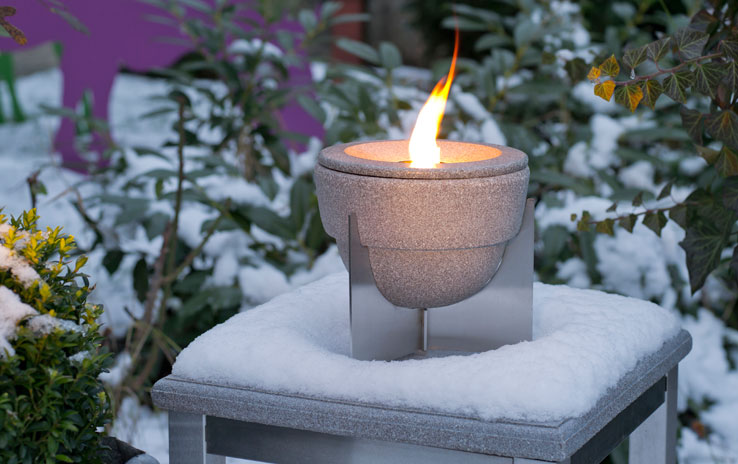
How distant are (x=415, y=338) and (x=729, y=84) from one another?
0.45 metres

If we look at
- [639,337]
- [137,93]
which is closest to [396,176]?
[639,337]

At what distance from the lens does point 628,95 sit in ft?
3.16

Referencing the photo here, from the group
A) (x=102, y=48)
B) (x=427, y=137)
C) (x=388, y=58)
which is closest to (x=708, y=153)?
(x=427, y=137)

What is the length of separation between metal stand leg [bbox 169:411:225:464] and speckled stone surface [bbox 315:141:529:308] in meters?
0.23

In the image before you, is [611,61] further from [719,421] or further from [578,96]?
[578,96]

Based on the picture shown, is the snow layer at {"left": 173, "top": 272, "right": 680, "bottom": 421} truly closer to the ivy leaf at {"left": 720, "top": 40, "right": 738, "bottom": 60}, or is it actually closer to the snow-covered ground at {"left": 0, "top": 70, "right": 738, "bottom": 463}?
the ivy leaf at {"left": 720, "top": 40, "right": 738, "bottom": 60}

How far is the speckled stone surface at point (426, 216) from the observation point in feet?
2.82

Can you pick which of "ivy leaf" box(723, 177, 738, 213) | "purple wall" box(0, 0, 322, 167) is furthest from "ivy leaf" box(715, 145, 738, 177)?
"purple wall" box(0, 0, 322, 167)

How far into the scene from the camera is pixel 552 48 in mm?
2367

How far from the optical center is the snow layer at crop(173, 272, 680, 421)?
81 cm

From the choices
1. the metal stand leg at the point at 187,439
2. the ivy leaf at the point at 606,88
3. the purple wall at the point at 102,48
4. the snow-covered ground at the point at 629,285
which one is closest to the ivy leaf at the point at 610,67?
the ivy leaf at the point at 606,88

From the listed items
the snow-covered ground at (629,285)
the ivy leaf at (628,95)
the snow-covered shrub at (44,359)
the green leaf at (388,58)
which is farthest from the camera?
the green leaf at (388,58)

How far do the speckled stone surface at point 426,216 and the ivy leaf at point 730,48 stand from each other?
269 millimetres

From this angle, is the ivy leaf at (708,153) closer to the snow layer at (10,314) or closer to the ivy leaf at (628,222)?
the ivy leaf at (628,222)
